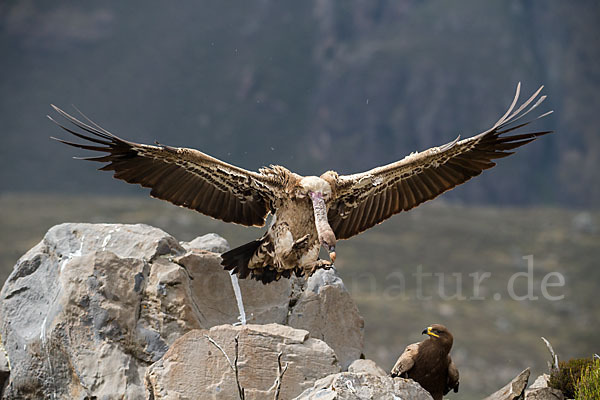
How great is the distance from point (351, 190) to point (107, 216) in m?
46.5

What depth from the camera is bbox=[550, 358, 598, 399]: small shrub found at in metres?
8.23

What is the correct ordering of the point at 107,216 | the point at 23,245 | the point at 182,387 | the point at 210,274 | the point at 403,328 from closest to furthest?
1. the point at 182,387
2. the point at 210,274
3. the point at 403,328
4. the point at 23,245
5. the point at 107,216

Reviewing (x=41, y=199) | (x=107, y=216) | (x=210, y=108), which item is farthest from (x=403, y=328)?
(x=210, y=108)

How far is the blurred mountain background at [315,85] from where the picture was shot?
8288 centimetres

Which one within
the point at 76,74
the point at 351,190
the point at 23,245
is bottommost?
the point at 351,190

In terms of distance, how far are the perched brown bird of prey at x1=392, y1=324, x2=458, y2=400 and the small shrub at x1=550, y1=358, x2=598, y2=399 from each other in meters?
1.11

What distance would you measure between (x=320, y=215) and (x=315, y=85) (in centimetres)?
8837

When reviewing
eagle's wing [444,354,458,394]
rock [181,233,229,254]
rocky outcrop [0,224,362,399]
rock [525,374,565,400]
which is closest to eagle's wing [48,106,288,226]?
rocky outcrop [0,224,362,399]

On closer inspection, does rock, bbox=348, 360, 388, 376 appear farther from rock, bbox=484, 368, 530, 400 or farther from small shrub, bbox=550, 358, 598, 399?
small shrub, bbox=550, 358, 598, 399

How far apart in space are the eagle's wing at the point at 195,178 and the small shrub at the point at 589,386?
3613mm

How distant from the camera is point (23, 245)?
47.2 m

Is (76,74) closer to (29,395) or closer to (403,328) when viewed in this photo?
(403,328)

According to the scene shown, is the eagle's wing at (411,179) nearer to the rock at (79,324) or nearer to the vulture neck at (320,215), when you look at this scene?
the vulture neck at (320,215)

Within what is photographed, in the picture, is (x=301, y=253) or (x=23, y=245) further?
(x=23, y=245)
